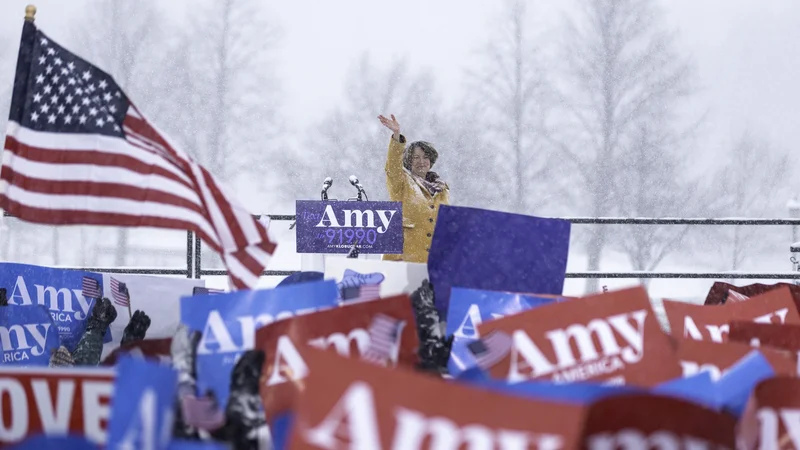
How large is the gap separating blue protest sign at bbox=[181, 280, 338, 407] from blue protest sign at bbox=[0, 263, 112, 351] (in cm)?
177

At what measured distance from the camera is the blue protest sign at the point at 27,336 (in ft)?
13.7

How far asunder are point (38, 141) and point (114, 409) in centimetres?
259

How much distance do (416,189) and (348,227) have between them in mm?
1275

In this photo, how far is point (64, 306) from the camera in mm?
4938

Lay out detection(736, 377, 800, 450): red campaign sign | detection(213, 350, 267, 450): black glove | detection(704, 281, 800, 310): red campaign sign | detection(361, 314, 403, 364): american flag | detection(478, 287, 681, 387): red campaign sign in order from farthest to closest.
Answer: detection(704, 281, 800, 310): red campaign sign < detection(361, 314, 403, 364): american flag < detection(478, 287, 681, 387): red campaign sign < detection(213, 350, 267, 450): black glove < detection(736, 377, 800, 450): red campaign sign

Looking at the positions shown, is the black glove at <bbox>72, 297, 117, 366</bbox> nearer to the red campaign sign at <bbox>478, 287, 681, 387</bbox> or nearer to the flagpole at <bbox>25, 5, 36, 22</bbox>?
the flagpole at <bbox>25, 5, 36, 22</bbox>

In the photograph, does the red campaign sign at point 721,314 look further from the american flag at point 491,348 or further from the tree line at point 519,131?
the tree line at point 519,131

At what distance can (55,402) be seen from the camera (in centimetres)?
238

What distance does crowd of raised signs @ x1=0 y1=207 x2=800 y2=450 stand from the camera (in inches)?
68.6

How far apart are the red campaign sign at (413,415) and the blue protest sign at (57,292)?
10.6ft

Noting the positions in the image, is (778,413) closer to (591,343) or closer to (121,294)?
(591,343)

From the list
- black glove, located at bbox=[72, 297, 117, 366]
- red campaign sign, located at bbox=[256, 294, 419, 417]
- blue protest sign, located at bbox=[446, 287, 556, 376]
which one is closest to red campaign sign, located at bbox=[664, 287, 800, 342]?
blue protest sign, located at bbox=[446, 287, 556, 376]

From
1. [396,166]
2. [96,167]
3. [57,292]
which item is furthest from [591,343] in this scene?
[396,166]

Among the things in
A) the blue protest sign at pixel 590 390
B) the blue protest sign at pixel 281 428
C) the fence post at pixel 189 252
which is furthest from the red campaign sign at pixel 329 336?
the fence post at pixel 189 252
